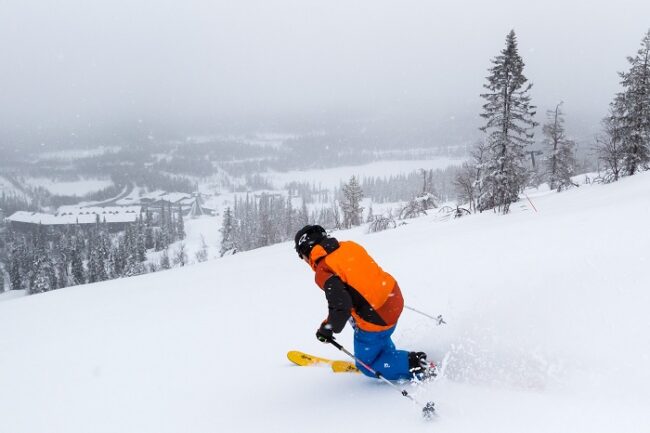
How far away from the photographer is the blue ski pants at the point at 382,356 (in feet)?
13.0

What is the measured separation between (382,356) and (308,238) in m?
1.46

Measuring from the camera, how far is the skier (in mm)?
3785

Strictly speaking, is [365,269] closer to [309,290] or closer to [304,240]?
[304,240]

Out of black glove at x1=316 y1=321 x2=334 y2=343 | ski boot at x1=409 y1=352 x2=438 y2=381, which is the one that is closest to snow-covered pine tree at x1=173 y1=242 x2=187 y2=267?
ski boot at x1=409 y1=352 x2=438 y2=381

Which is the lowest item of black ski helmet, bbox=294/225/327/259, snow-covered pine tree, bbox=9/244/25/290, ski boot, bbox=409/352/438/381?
snow-covered pine tree, bbox=9/244/25/290

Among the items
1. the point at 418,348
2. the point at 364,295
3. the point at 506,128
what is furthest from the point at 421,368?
the point at 506,128

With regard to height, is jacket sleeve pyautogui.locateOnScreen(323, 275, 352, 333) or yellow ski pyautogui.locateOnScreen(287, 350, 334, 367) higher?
jacket sleeve pyautogui.locateOnScreen(323, 275, 352, 333)

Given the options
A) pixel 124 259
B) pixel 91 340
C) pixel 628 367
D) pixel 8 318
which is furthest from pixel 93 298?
pixel 124 259

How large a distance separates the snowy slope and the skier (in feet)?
0.89

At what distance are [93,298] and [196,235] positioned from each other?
151483 mm

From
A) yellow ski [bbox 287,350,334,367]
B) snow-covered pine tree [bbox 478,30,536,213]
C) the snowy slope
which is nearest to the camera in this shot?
the snowy slope

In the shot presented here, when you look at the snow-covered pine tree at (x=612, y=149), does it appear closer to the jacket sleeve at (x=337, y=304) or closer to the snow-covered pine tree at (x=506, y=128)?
the snow-covered pine tree at (x=506, y=128)

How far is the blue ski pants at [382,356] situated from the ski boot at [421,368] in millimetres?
83

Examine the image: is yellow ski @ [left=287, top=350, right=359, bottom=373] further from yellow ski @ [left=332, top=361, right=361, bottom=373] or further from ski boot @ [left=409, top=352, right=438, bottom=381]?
ski boot @ [left=409, top=352, right=438, bottom=381]
